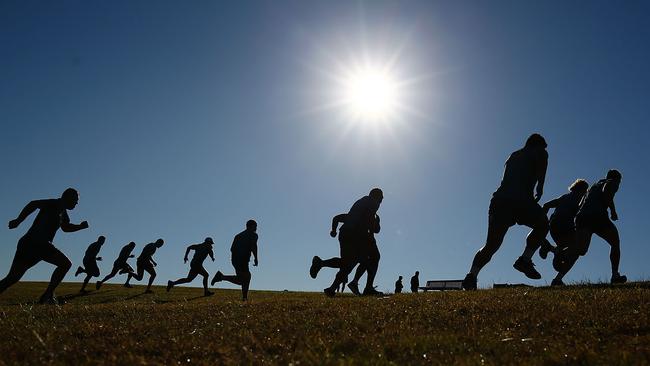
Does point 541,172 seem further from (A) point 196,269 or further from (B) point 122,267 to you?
(B) point 122,267

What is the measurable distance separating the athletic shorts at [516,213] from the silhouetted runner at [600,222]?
3.36 m

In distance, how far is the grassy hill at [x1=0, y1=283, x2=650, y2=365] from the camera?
4770 mm

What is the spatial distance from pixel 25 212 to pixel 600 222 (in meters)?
13.8

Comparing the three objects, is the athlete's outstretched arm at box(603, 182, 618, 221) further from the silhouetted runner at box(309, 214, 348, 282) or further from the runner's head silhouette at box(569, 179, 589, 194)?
the silhouetted runner at box(309, 214, 348, 282)

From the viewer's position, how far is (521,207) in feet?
35.9

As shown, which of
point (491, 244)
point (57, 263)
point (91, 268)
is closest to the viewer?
point (491, 244)

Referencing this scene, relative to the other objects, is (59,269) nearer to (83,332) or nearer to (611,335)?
(83,332)

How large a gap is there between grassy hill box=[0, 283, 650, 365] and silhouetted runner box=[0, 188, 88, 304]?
10.0 feet

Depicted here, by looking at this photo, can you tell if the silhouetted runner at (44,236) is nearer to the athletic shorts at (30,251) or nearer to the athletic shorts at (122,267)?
the athletic shorts at (30,251)

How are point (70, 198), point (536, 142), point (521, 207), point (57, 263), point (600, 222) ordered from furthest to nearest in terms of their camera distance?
point (600, 222) < point (70, 198) < point (57, 263) < point (536, 142) < point (521, 207)

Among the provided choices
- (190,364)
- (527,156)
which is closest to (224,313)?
(190,364)

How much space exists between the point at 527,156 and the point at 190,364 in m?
8.89

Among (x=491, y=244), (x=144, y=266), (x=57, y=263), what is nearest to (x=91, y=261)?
(x=144, y=266)

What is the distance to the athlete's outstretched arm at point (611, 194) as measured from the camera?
1364 centimetres
